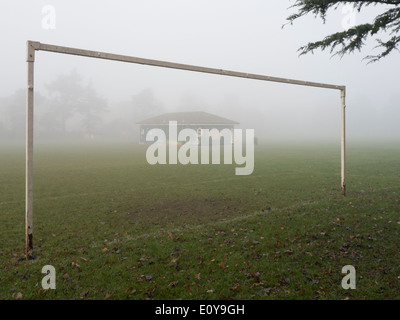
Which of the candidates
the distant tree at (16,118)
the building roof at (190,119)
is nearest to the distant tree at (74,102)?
the distant tree at (16,118)

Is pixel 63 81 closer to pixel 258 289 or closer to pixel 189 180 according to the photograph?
pixel 189 180

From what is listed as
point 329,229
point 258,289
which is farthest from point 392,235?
point 258,289

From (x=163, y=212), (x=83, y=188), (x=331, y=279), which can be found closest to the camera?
(x=331, y=279)

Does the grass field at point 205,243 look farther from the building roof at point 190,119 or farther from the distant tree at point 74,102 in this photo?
the distant tree at point 74,102

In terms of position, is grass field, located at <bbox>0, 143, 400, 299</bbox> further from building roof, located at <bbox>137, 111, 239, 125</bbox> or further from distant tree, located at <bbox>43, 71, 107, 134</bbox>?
distant tree, located at <bbox>43, 71, 107, 134</bbox>

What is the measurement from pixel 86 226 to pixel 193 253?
3264 mm

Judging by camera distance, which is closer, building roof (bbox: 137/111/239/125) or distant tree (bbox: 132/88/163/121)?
building roof (bbox: 137/111/239/125)

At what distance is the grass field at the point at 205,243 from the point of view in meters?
4.61

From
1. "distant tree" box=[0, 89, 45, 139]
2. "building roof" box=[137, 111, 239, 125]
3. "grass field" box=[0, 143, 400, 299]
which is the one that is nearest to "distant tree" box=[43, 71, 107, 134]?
"distant tree" box=[0, 89, 45, 139]

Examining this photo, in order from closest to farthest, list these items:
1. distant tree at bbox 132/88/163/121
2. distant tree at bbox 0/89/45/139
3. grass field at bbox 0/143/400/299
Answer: grass field at bbox 0/143/400/299 → distant tree at bbox 0/89/45/139 → distant tree at bbox 132/88/163/121

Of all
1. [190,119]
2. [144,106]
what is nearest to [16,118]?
[144,106]

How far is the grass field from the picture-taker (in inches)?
182

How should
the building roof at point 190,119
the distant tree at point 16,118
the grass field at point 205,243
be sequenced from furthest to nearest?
1. the distant tree at point 16,118
2. the building roof at point 190,119
3. the grass field at point 205,243

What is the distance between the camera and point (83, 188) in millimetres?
13141
